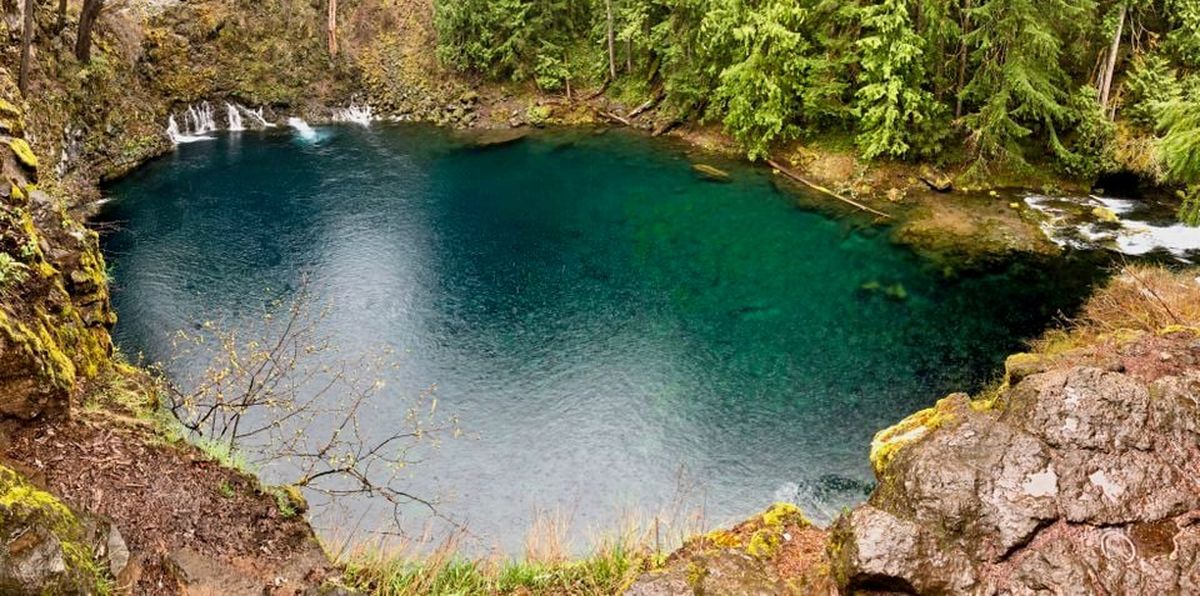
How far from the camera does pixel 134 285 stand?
25.6 metres

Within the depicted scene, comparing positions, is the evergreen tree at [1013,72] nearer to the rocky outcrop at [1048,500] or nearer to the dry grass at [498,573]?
the rocky outcrop at [1048,500]

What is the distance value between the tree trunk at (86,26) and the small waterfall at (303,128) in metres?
10.2

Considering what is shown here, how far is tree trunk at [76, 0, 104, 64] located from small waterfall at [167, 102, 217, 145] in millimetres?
5883

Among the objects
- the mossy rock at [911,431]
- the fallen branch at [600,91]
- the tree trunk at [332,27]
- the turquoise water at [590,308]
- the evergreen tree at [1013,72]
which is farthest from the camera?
the tree trunk at [332,27]

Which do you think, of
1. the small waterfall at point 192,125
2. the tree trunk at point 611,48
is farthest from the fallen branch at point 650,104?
the small waterfall at point 192,125

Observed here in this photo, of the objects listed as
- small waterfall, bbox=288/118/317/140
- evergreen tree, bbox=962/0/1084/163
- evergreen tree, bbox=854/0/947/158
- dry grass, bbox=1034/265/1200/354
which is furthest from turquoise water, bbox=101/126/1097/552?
evergreen tree, bbox=962/0/1084/163

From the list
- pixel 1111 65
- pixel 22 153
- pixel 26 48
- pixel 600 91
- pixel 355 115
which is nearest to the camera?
pixel 22 153

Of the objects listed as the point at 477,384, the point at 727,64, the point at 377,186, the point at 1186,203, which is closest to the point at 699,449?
the point at 477,384

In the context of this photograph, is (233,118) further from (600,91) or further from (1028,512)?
(1028,512)

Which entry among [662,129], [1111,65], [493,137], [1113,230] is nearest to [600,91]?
[662,129]

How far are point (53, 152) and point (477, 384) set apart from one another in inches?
821

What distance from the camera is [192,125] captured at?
134 feet

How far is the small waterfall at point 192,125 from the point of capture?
1558 inches

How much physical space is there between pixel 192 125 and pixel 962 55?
36.2 metres
